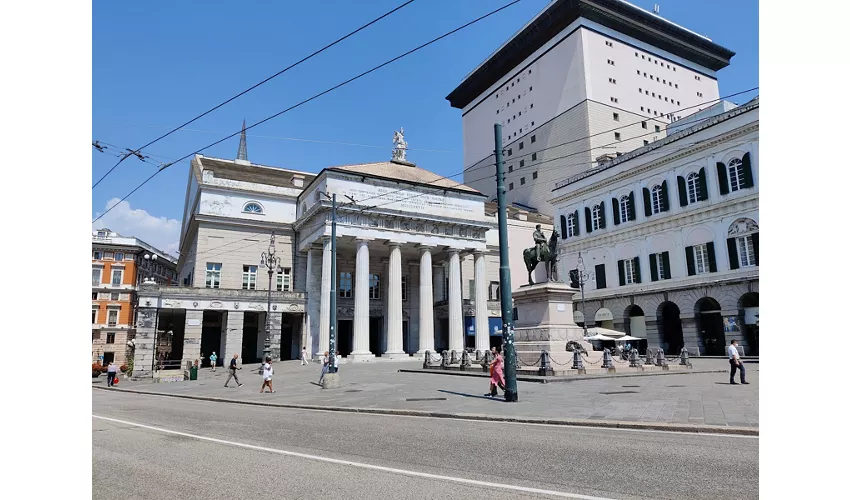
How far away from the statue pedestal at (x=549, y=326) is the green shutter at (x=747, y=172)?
21.4 meters

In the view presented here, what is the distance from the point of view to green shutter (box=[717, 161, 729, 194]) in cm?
3578

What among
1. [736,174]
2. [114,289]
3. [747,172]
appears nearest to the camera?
[747,172]

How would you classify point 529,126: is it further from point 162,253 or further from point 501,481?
point 501,481

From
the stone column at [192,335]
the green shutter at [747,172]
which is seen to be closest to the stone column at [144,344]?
the stone column at [192,335]

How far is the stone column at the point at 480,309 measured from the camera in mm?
46812

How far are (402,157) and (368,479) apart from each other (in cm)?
5054

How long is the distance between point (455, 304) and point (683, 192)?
2112 cm

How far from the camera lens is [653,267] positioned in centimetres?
4072

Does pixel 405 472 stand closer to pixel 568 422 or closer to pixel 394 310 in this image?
pixel 568 422

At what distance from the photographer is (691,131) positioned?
38.3 metres

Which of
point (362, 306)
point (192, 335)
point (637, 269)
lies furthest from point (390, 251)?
point (637, 269)

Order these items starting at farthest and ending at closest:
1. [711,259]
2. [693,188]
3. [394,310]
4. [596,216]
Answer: [596,216] → [394,310] → [693,188] → [711,259]

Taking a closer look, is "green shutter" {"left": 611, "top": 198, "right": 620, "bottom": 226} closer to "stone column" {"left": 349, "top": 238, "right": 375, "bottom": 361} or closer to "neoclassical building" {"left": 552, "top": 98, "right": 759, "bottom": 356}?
"neoclassical building" {"left": 552, "top": 98, "right": 759, "bottom": 356}

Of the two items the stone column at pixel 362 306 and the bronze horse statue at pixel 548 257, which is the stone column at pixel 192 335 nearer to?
the stone column at pixel 362 306
